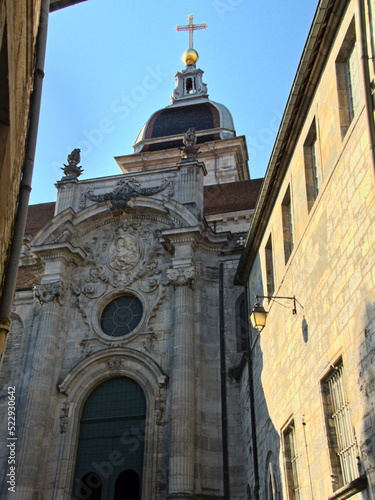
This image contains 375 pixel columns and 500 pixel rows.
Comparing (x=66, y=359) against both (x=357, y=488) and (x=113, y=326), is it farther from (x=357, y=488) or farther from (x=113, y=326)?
(x=357, y=488)

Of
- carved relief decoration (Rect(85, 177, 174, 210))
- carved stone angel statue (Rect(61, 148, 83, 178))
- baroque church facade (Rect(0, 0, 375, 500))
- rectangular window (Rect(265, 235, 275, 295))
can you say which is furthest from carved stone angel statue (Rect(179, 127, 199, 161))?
rectangular window (Rect(265, 235, 275, 295))

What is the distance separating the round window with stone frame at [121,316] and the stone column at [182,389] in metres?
1.76

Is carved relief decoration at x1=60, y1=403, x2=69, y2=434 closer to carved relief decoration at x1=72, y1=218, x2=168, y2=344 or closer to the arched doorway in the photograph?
the arched doorway

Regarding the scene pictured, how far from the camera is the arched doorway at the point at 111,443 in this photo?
60.1 ft

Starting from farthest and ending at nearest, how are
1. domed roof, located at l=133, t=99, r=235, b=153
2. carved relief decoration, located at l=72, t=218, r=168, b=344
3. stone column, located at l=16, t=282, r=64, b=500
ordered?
domed roof, located at l=133, t=99, r=235, b=153 → carved relief decoration, located at l=72, t=218, r=168, b=344 → stone column, located at l=16, t=282, r=64, b=500

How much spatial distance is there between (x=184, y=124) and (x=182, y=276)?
26474 mm

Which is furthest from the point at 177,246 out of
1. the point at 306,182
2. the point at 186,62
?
the point at 186,62

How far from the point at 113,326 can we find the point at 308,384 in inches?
451

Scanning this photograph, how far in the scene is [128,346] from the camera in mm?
20172

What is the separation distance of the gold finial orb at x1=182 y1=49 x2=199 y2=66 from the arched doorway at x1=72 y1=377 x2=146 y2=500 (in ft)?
147

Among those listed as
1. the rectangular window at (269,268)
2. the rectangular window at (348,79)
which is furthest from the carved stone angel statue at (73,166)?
the rectangular window at (348,79)

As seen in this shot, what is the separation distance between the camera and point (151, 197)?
22.5 meters

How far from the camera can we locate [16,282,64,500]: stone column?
1811 centimetres

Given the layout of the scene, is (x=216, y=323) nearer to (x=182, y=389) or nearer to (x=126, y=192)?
(x=182, y=389)
